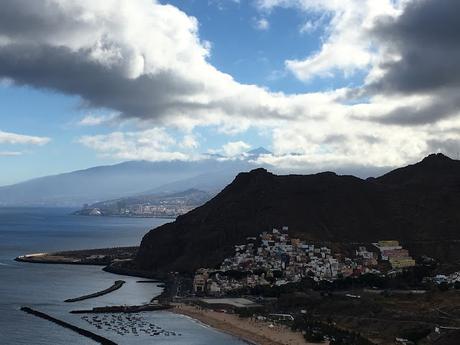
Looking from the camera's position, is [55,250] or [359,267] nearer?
[359,267]

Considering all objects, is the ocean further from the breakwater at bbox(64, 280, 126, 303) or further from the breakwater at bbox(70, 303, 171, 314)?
the breakwater at bbox(70, 303, 171, 314)

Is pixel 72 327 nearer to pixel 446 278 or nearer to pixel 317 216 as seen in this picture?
pixel 446 278

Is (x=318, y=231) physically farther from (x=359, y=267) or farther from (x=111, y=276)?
(x=111, y=276)

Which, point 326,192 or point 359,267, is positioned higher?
point 326,192

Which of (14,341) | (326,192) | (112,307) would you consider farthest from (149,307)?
(326,192)

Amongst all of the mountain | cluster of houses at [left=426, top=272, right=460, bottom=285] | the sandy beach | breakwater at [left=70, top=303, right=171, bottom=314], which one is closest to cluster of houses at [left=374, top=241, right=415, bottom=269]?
the mountain

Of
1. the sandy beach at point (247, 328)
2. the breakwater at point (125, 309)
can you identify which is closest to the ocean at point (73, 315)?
the sandy beach at point (247, 328)
